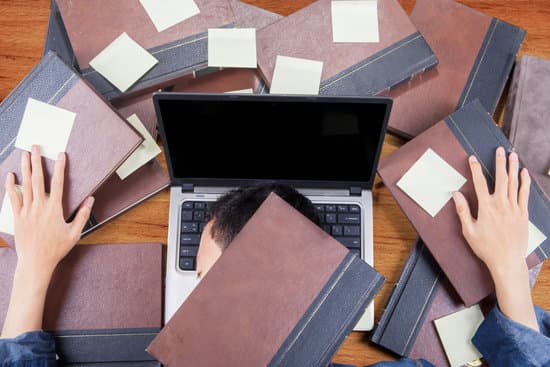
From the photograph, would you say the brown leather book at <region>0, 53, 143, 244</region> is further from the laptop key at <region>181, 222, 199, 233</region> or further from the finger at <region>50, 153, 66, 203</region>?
the laptop key at <region>181, 222, 199, 233</region>

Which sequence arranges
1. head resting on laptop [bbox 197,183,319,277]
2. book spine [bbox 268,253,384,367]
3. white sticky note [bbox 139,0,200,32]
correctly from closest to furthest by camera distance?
book spine [bbox 268,253,384,367], head resting on laptop [bbox 197,183,319,277], white sticky note [bbox 139,0,200,32]

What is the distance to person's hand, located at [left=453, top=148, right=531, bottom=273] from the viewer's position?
77cm

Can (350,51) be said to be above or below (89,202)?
above

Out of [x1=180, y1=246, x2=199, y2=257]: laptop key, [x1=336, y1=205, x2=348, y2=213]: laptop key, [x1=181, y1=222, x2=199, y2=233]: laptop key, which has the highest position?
[x1=336, y1=205, x2=348, y2=213]: laptop key

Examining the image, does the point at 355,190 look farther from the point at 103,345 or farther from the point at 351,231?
the point at 103,345

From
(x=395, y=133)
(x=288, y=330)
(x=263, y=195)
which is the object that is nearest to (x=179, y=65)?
(x=263, y=195)

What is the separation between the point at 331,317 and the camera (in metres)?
0.53

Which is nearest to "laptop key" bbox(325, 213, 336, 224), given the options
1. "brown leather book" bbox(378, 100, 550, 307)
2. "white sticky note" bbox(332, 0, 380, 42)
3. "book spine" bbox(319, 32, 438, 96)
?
"brown leather book" bbox(378, 100, 550, 307)

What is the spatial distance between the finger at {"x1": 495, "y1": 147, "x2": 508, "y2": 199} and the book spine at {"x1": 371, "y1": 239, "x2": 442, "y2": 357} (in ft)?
0.49

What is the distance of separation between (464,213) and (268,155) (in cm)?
32

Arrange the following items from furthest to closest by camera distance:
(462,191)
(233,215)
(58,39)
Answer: (58,39) < (462,191) < (233,215)

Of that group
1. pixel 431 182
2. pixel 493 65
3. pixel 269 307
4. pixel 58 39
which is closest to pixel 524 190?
pixel 431 182

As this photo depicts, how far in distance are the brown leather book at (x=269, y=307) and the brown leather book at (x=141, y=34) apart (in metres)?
0.44

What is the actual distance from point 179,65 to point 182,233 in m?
0.29
